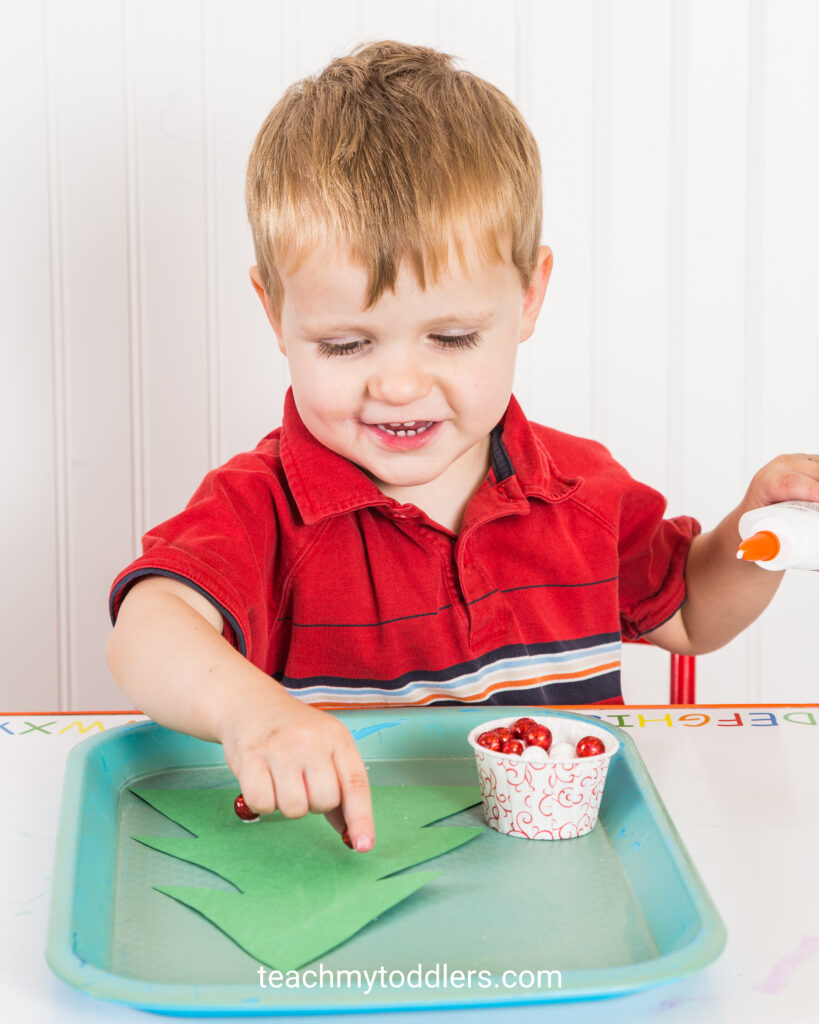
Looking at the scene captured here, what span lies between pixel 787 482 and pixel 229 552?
1.35 ft

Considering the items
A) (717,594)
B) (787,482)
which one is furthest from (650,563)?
(787,482)

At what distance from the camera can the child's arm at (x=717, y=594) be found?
94 cm

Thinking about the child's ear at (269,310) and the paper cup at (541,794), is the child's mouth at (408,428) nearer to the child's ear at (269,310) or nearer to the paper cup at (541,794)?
the child's ear at (269,310)

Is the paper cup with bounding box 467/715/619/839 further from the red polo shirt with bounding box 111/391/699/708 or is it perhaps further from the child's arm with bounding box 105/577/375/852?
the red polo shirt with bounding box 111/391/699/708

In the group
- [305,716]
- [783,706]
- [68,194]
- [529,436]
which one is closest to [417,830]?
[305,716]

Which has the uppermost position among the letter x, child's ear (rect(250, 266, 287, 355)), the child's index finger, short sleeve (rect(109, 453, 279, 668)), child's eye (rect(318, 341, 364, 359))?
child's ear (rect(250, 266, 287, 355))

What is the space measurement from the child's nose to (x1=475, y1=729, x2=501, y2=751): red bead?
0.25 metres

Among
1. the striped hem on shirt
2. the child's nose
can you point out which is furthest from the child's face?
the striped hem on shirt

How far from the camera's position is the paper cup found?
511 mm

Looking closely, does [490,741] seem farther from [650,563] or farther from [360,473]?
[650,563]

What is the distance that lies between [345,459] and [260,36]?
71 centimetres

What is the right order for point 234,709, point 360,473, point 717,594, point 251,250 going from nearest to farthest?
point 234,709, point 360,473, point 717,594, point 251,250

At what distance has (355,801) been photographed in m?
0.47

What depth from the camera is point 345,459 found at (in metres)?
0.85
